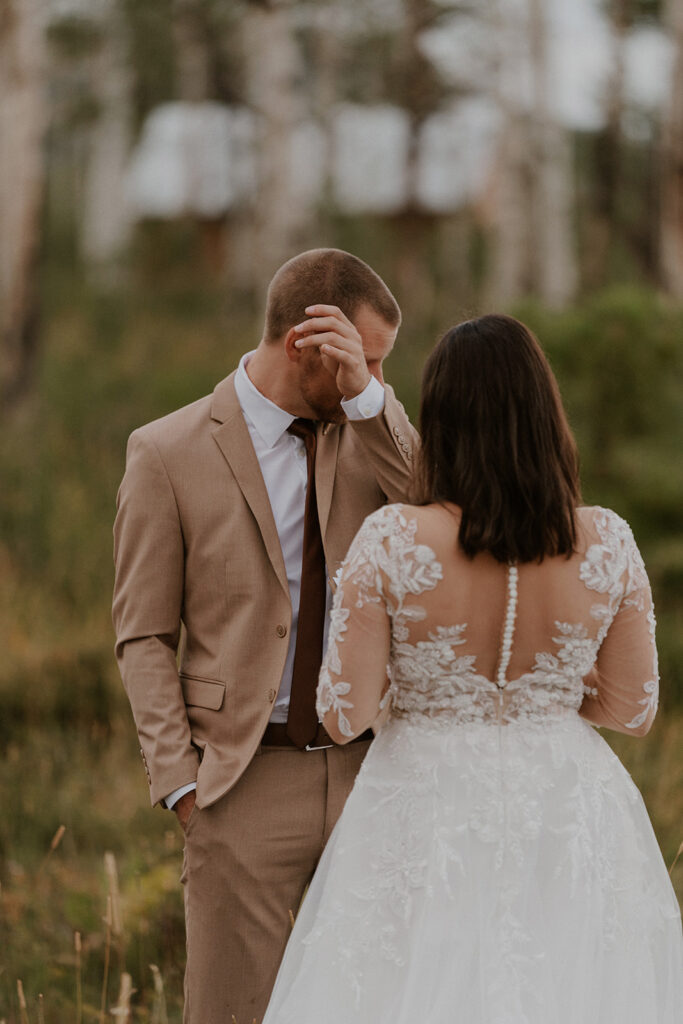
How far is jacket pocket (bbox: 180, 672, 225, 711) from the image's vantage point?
272cm

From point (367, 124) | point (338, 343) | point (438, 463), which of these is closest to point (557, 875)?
point (438, 463)

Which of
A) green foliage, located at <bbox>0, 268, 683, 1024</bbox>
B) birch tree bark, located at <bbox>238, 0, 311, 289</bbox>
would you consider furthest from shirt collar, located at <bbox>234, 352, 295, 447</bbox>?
birch tree bark, located at <bbox>238, 0, 311, 289</bbox>

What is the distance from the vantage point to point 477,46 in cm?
1822

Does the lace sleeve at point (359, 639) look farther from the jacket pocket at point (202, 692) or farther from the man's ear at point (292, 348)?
the man's ear at point (292, 348)

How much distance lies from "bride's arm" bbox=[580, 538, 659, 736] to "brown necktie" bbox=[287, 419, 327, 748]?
628 mm

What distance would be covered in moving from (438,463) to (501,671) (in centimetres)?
43

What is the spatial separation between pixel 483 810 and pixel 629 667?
42 cm

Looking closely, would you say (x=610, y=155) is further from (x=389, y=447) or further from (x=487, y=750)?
(x=487, y=750)

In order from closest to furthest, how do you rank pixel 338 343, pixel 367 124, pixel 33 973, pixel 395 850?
1. pixel 395 850
2. pixel 338 343
3. pixel 33 973
4. pixel 367 124

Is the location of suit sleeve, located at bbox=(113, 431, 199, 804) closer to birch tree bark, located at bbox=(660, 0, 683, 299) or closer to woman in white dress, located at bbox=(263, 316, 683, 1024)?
woman in white dress, located at bbox=(263, 316, 683, 1024)

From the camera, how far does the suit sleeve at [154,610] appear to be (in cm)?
269

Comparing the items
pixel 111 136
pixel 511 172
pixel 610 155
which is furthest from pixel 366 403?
pixel 111 136

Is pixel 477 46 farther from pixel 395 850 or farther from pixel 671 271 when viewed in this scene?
pixel 395 850

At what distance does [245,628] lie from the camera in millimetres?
2703
